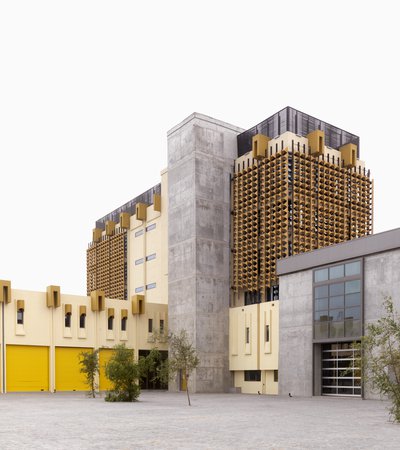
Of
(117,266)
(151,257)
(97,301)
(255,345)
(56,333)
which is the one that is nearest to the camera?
(255,345)

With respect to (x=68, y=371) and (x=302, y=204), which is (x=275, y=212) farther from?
(x=68, y=371)

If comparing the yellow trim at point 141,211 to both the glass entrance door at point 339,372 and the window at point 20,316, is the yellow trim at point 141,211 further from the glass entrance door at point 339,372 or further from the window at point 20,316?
the glass entrance door at point 339,372

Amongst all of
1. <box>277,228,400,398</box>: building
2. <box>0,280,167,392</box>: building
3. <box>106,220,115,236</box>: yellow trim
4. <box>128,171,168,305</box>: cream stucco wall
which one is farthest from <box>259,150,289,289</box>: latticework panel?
<box>106,220,115,236</box>: yellow trim

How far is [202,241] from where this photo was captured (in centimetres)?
5012

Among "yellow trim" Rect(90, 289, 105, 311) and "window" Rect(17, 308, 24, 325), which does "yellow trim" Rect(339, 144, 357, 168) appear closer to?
"yellow trim" Rect(90, 289, 105, 311)

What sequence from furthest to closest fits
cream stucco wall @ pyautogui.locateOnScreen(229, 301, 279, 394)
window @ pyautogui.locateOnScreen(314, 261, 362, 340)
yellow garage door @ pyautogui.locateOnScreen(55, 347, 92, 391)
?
yellow garage door @ pyautogui.locateOnScreen(55, 347, 92, 391) < cream stucco wall @ pyautogui.locateOnScreen(229, 301, 279, 394) < window @ pyautogui.locateOnScreen(314, 261, 362, 340)

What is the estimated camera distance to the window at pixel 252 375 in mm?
47356

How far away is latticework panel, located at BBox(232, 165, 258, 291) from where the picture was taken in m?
49.1

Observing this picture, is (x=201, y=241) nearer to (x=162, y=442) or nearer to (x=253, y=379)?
(x=253, y=379)

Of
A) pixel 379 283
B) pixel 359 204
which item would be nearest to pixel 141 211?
pixel 359 204

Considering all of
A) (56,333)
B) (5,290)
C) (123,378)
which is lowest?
(123,378)

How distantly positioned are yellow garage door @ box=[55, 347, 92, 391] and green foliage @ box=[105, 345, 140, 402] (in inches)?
618

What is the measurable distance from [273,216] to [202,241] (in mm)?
6417

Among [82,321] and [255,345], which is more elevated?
[82,321]
